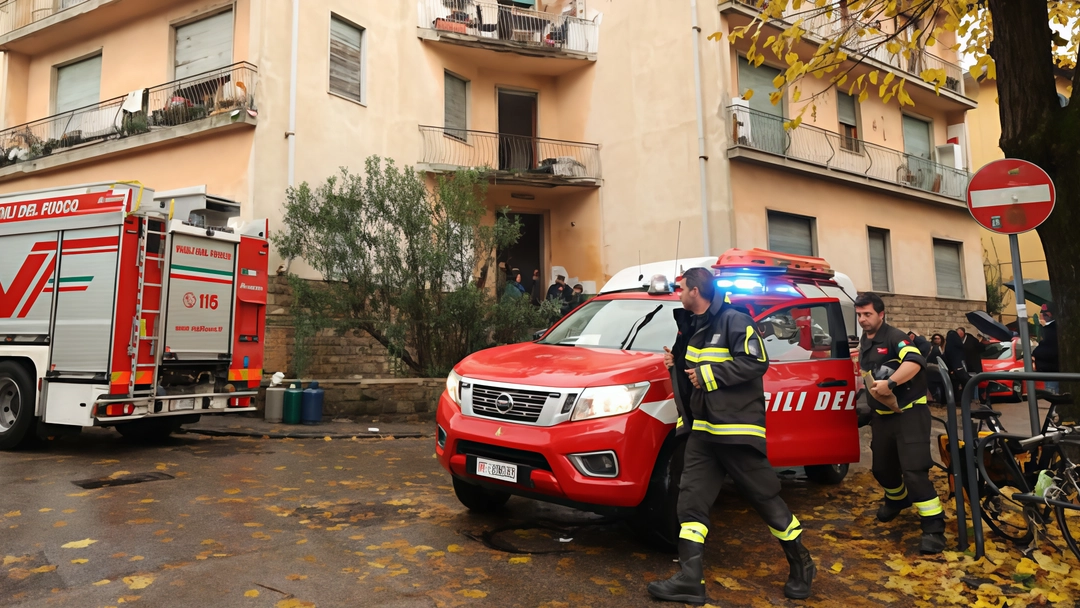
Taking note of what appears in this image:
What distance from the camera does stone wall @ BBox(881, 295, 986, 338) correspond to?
19250 millimetres

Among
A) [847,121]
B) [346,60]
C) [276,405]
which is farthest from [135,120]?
[847,121]

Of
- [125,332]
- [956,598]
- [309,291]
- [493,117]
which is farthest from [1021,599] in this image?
[493,117]

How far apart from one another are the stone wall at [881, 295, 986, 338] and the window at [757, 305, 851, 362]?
14.1m

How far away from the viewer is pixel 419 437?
10.3 meters

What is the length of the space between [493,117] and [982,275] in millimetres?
15616

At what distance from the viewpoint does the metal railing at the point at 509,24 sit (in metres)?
17.0

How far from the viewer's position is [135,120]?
15.4m

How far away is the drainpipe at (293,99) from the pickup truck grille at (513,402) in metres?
9.77

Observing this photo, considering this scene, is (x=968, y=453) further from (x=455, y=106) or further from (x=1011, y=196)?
(x=455, y=106)

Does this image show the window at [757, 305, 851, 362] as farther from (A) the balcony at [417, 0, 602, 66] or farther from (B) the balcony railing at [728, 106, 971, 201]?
(A) the balcony at [417, 0, 602, 66]

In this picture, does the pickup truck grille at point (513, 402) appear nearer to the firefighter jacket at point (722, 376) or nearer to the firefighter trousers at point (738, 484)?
the firefighter jacket at point (722, 376)

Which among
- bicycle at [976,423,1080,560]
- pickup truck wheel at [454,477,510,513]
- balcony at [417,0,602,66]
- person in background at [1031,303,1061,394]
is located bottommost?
pickup truck wheel at [454,477,510,513]

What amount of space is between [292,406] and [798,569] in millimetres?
8485

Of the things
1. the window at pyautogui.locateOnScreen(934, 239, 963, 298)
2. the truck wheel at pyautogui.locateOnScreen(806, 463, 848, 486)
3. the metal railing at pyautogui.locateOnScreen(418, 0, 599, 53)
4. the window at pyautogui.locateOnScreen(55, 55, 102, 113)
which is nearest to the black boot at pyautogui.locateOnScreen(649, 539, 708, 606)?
the truck wheel at pyautogui.locateOnScreen(806, 463, 848, 486)
